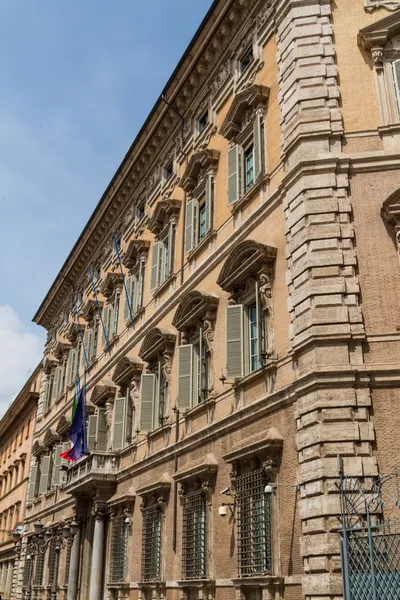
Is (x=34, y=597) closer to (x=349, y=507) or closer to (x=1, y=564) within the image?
(x=1, y=564)

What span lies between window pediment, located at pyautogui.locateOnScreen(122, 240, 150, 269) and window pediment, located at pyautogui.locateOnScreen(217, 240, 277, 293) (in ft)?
25.1

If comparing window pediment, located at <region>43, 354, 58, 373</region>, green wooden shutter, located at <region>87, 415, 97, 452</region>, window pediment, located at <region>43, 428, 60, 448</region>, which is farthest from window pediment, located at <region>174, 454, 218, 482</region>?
window pediment, located at <region>43, 354, 58, 373</region>

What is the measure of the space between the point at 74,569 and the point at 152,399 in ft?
27.6

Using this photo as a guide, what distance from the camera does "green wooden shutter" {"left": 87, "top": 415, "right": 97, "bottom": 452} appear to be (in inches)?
940

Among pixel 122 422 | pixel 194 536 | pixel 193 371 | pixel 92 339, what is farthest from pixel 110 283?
pixel 194 536

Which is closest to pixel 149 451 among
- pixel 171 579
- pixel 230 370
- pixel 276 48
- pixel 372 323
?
pixel 171 579

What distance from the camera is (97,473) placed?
71.5 feet

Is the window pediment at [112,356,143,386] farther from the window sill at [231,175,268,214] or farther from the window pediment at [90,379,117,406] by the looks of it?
the window sill at [231,175,268,214]

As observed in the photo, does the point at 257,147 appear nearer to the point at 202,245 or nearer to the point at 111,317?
the point at 202,245

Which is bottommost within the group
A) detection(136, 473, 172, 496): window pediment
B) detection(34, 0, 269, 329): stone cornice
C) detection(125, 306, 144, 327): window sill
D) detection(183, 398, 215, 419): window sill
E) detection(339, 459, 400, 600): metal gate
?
detection(339, 459, 400, 600): metal gate

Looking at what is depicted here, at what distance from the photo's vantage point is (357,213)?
1301cm

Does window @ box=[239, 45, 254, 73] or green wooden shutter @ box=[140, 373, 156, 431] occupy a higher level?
window @ box=[239, 45, 254, 73]

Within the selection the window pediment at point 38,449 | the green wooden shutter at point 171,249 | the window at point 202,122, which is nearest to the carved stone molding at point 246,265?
the green wooden shutter at point 171,249

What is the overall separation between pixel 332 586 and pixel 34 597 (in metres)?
23.2
